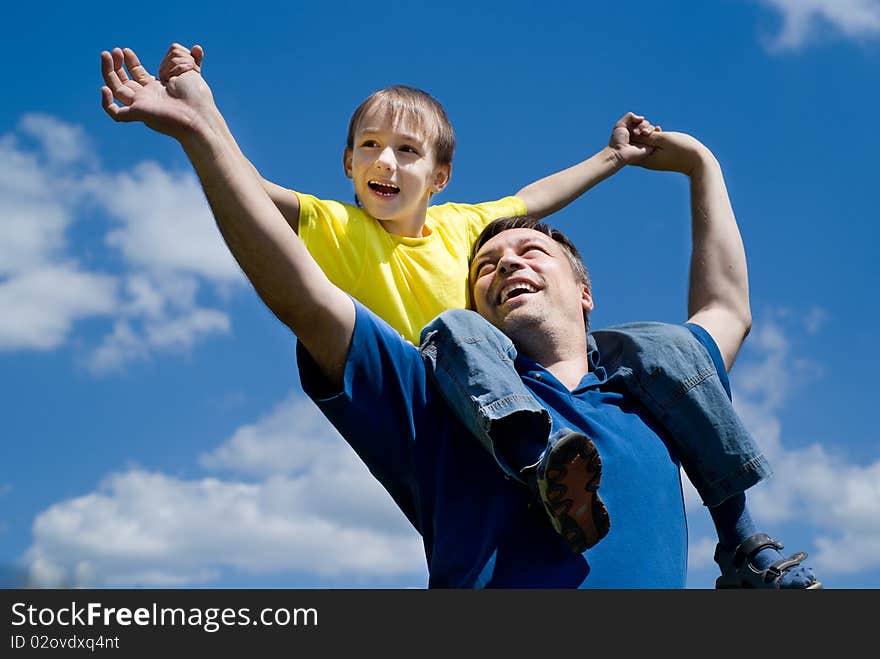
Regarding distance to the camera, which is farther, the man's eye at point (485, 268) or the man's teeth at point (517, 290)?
the man's eye at point (485, 268)

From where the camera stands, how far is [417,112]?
4.70 m

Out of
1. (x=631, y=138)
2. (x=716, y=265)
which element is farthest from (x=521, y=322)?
(x=631, y=138)

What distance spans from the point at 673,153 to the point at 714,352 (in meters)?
1.58

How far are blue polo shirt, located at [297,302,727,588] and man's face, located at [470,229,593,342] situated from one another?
32 cm

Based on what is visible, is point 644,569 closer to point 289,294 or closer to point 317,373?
point 317,373

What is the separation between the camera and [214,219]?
8.99ft

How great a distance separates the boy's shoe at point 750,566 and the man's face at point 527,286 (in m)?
0.95

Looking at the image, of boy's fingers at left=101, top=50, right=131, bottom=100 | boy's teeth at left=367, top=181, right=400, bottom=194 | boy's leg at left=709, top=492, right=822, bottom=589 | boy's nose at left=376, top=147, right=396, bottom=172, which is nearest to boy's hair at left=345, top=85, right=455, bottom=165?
boy's nose at left=376, top=147, right=396, bottom=172

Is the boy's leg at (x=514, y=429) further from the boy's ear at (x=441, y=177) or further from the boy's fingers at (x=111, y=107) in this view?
the boy's ear at (x=441, y=177)

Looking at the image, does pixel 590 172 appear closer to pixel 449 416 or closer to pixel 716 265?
pixel 716 265

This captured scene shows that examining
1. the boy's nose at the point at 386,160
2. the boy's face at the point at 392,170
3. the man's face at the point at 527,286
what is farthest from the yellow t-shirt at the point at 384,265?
the man's face at the point at 527,286

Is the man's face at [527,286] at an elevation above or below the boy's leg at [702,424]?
above

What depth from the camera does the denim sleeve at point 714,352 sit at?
144 inches
